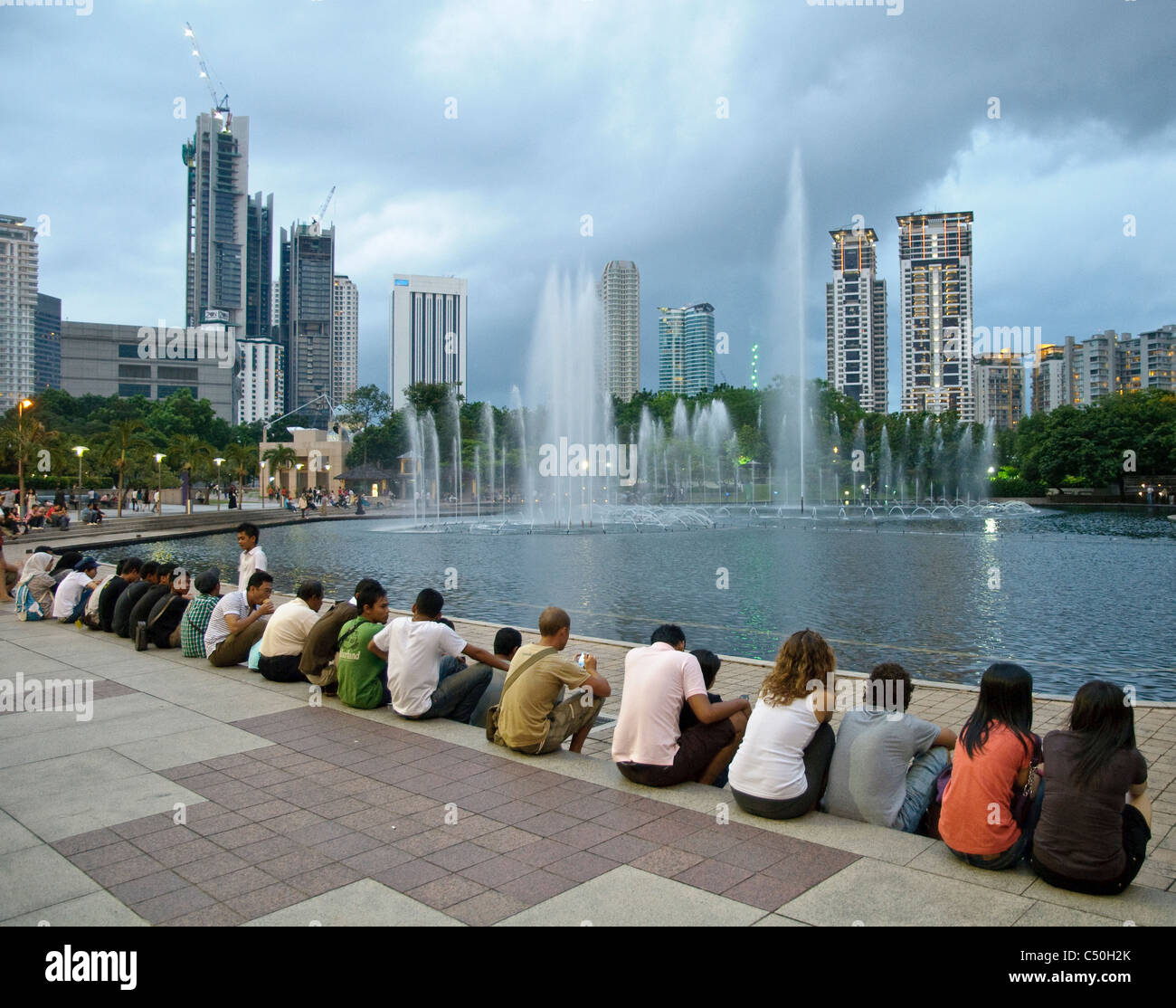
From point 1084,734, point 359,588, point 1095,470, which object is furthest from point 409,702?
point 1095,470

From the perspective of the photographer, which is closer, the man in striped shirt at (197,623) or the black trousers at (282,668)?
the black trousers at (282,668)

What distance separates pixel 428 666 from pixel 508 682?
3.83 feet

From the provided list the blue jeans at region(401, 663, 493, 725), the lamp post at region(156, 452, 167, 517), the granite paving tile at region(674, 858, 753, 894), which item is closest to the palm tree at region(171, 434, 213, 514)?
the lamp post at region(156, 452, 167, 517)

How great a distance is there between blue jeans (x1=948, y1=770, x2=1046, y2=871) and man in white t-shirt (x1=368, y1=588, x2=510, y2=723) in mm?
4140

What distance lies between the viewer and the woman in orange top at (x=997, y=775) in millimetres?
4551

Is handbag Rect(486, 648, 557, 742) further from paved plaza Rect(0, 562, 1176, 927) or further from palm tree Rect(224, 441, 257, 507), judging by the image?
palm tree Rect(224, 441, 257, 507)

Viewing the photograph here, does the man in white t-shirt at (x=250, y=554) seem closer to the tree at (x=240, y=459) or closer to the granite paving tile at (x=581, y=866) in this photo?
the granite paving tile at (x=581, y=866)

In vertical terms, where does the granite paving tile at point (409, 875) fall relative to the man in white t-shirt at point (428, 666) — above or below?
below

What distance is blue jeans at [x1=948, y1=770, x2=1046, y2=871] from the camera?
457 cm

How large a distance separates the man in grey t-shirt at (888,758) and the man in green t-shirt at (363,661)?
4.50m

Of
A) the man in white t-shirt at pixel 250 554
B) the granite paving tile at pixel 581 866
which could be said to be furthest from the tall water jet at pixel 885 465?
the granite paving tile at pixel 581 866

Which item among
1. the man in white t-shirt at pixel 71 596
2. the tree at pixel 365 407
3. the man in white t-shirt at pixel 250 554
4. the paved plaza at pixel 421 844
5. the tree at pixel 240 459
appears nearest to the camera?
the paved plaza at pixel 421 844

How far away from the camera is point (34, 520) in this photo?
120ft
